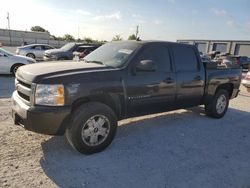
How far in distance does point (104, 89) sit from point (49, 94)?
899 millimetres

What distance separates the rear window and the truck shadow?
1.35 m

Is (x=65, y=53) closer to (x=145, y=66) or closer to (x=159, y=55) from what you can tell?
(x=159, y=55)

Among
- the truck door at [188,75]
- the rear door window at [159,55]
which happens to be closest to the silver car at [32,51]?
the truck door at [188,75]

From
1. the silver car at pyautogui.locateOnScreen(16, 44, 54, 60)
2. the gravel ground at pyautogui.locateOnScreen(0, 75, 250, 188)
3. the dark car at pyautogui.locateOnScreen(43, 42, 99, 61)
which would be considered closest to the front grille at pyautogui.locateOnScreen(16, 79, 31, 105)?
the gravel ground at pyautogui.locateOnScreen(0, 75, 250, 188)

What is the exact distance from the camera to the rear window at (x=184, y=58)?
5719mm

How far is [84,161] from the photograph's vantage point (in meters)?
4.05

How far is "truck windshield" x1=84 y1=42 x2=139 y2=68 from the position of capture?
15.9 ft

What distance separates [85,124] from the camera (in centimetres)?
415

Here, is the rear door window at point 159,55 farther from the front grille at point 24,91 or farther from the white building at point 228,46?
the white building at point 228,46

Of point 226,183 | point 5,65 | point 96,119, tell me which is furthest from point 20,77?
point 5,65

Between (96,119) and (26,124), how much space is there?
1.06m

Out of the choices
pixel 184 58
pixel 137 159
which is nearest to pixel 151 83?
pixel 184 58

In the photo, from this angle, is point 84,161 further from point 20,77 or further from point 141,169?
point 20,77

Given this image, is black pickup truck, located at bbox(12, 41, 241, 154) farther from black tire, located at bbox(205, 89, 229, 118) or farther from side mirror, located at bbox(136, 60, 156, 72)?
black tire, located at bbox(205, 89, 229, 118)
